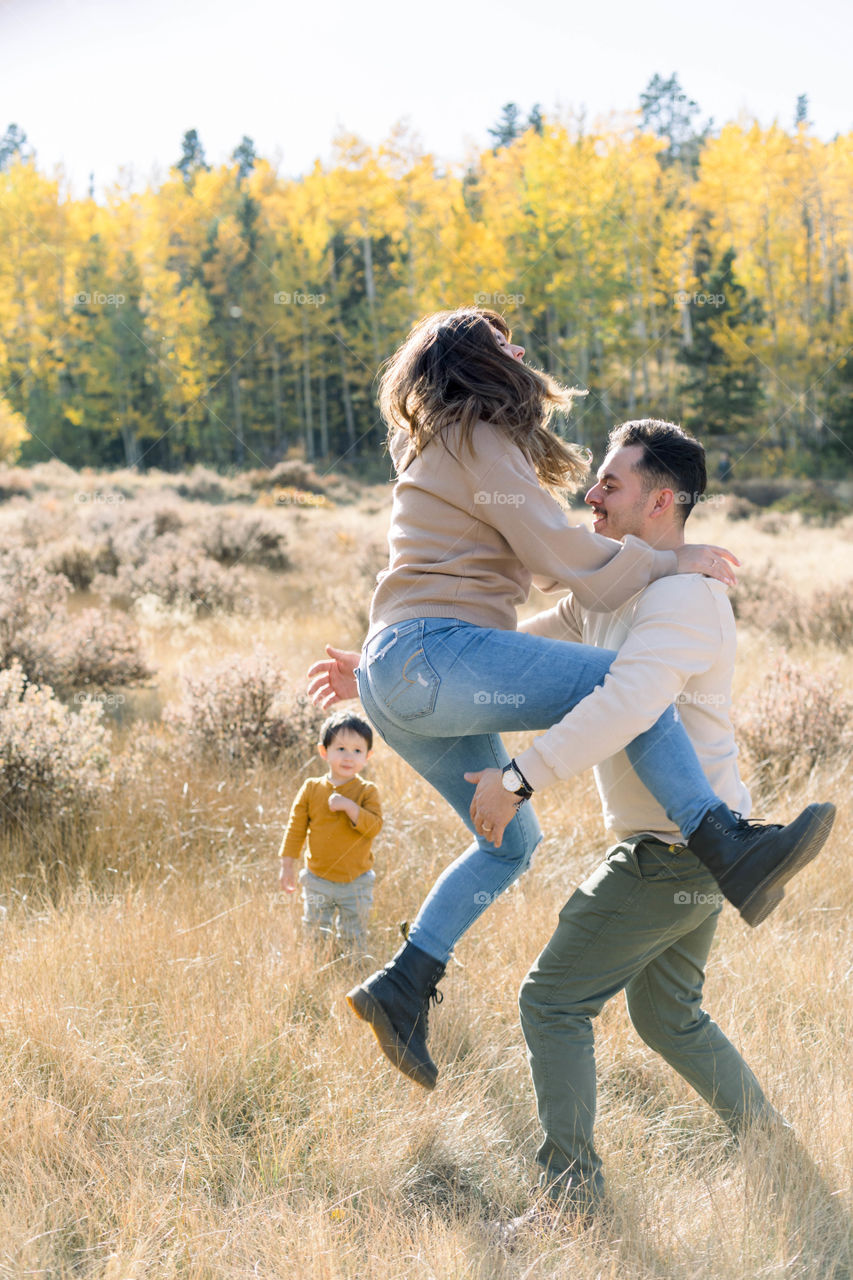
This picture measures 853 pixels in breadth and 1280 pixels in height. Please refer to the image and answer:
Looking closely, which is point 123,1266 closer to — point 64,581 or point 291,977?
point 291,977

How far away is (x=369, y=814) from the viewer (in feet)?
13.0

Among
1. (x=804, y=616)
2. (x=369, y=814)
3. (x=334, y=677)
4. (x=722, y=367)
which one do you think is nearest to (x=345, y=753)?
(x=369, y=814)

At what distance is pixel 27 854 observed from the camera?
4.70 metres

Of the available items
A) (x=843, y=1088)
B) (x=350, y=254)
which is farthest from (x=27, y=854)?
(x=350, y=254)

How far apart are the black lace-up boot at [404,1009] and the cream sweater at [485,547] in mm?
882

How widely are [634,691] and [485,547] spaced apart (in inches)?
22.6

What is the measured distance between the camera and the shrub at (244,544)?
1574cm

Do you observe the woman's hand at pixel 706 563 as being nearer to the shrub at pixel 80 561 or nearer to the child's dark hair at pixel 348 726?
the child's dark hair at pixel 348 726

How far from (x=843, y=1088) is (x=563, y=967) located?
1.18 meters

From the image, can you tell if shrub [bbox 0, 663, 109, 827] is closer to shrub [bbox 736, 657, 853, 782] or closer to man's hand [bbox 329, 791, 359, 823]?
man's hand [bbox 329, 791, 359, 823]
